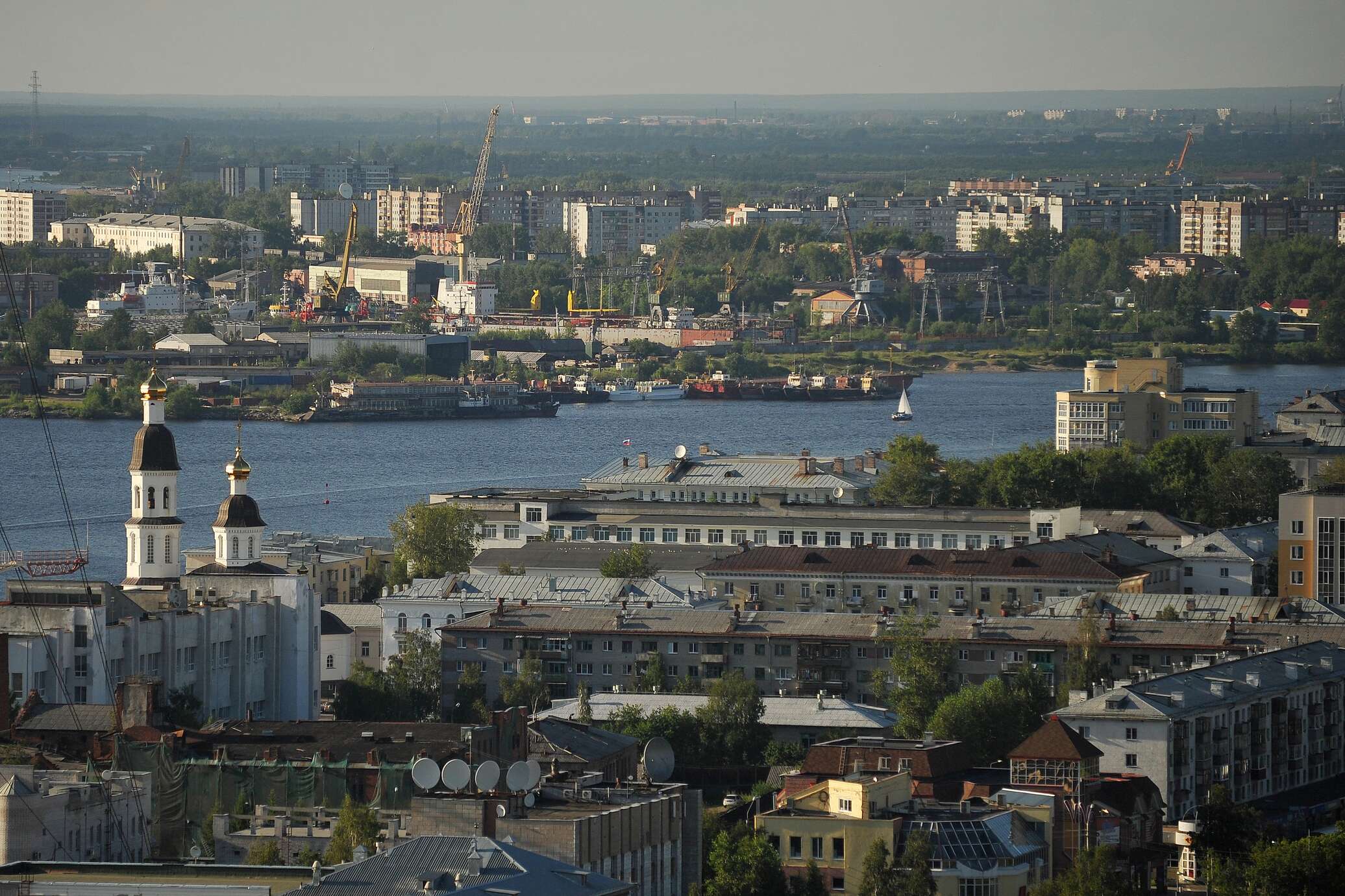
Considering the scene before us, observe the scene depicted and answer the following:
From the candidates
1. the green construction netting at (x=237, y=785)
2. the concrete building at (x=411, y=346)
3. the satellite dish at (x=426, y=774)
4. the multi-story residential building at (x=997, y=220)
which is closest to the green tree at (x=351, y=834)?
the satellite dish at (x=426, y=774)

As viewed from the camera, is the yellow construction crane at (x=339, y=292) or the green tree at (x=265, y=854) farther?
the yellow construction crane at (x=339, y=292)

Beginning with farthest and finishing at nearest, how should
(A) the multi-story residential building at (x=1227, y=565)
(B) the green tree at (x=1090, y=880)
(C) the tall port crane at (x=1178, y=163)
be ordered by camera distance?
(C) the tall port crane at (x=1178, y=163), (A) the multi-story residential building at (x=1227, y=565), (B) the green tree at (x=1090, y=880)

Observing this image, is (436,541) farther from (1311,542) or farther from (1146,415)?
(1146,415)

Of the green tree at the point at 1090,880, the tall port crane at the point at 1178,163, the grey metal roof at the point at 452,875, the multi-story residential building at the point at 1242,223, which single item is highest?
the tall port crane at the point at 1178,163

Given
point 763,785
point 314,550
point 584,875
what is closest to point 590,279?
point 314,550

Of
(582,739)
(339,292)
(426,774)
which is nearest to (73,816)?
(426,774)

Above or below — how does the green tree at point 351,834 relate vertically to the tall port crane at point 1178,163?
below

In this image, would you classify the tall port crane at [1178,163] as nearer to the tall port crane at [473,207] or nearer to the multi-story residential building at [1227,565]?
the tall port crane at [473,207]
